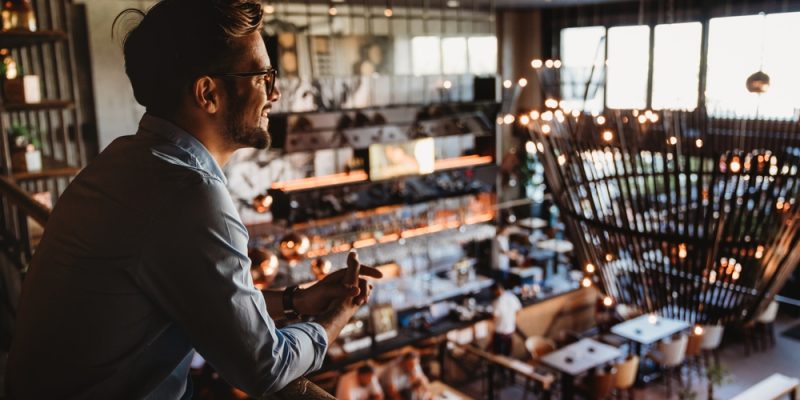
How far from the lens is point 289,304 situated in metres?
1.44

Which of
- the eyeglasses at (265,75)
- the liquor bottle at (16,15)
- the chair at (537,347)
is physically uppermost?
the liquor bottle at (16,15)

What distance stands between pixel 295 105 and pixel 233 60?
7697mm

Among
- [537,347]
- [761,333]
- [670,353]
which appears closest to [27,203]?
[537,347]

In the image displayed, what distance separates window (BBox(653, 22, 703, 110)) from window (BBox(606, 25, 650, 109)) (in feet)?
0.71

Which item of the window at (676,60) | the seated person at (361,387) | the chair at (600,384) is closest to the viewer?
the seated person at (361,387)

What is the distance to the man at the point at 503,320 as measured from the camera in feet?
31.0

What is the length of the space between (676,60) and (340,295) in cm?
1115

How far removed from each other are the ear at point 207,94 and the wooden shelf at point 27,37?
3.67 meters

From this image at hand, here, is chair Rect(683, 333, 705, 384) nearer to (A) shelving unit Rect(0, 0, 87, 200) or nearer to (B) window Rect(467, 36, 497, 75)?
(B) window Rect(467, 36, 497, 75)

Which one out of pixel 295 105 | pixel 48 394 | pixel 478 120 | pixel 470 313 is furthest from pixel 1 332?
pixel 478 120

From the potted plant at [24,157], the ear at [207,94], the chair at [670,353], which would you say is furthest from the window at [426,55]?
the ear at [207,94]

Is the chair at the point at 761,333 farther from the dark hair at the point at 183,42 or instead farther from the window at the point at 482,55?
the dark hair at the point at 183,42

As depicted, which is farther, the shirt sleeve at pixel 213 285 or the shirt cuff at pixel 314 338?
the shirt cuff at pixel 314 338

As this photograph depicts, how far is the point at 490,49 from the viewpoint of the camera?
11.3m
